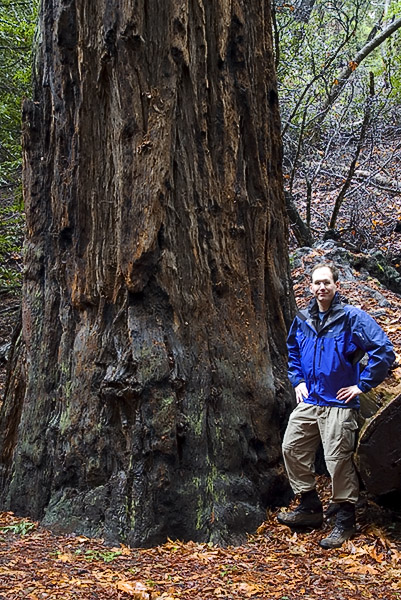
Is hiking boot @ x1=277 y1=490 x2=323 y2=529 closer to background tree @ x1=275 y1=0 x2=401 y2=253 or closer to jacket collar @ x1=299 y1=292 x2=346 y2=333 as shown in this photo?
jacket collar @ x1=299 y1=292 x2=346 y2=333

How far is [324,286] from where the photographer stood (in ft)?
14.6

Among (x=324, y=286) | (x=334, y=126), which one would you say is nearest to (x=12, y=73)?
(x=334, y=126)

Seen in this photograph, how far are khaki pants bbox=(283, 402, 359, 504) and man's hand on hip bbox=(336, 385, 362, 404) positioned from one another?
0.11m

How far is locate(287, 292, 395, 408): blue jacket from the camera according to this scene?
4.20m

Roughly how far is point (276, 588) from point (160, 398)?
1.55 m

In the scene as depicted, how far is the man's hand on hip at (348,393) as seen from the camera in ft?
14.0

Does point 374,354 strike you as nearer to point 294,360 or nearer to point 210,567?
point 294,360

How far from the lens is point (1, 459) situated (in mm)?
5207

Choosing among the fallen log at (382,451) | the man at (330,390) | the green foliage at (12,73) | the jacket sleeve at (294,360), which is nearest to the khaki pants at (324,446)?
the man at (330,390)

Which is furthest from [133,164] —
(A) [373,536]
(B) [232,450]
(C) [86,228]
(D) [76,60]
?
(A) [373,536]

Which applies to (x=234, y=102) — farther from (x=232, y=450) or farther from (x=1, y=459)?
(x=1, y=459)

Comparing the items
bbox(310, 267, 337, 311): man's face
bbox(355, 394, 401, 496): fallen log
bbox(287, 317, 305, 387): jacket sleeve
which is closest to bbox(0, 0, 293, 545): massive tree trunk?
bbox(287, 317, 305, 387): jacket sleeve

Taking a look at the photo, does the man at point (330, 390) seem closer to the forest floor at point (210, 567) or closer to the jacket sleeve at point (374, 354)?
the jacket sleeve at point (374, 354)

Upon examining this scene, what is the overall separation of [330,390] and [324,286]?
0.80 metres
